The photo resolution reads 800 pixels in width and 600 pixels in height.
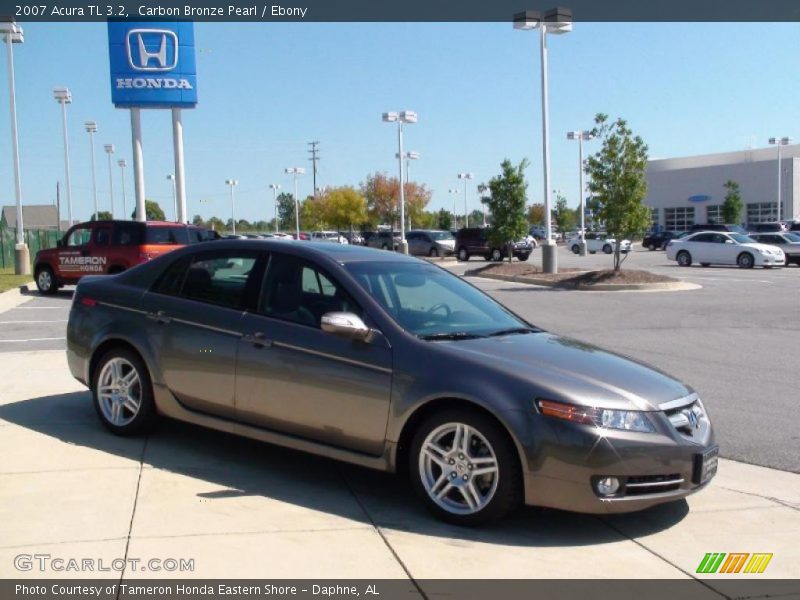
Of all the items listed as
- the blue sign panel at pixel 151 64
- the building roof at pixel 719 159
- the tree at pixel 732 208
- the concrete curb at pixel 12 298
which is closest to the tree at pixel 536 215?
the building roof at pixel 719 159

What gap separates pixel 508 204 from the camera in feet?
105

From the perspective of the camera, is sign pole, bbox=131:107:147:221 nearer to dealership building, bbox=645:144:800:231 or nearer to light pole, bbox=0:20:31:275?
light pole, bbox=0:20:31:275

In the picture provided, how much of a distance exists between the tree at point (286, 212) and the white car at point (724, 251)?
104252mm

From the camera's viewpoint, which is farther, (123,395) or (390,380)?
(123,395)

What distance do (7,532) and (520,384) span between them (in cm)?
292

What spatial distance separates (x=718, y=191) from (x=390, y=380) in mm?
80517

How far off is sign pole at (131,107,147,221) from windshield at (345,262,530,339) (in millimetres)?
30685

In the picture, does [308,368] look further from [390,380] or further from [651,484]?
[651,484]

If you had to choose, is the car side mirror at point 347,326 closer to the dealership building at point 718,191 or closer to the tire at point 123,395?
the tire at point 123,395

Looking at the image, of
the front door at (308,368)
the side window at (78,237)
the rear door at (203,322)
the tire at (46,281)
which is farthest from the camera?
the tire at (46,281)

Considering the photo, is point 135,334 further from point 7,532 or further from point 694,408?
point 694,408

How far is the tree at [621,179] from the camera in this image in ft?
80.7

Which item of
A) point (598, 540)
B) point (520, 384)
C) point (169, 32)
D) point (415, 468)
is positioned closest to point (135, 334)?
point (415, 468)

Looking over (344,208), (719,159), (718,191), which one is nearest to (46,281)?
(344,208)
